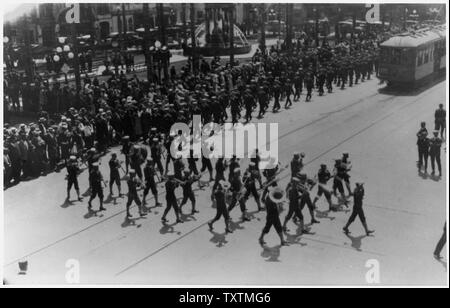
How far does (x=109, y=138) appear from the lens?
2048 centimetres

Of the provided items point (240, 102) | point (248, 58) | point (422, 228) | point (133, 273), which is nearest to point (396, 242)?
point (422, 228)

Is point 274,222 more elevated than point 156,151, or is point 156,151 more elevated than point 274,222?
point 156,151

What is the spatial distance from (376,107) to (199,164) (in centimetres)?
1107

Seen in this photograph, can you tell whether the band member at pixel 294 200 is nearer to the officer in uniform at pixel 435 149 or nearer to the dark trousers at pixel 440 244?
the dark trousers at pixel 440 244

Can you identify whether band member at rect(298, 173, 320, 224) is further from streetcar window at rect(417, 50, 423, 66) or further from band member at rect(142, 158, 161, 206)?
streetcar window at rect(417, 50, 423, 66)

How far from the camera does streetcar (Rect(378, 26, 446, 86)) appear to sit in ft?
93.6

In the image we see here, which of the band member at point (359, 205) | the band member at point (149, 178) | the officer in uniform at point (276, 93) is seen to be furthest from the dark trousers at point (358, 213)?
the officer in uniform at point (276, 93)

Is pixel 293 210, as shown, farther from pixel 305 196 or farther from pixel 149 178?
pixel 149 178

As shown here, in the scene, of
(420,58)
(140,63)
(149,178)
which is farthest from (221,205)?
(140,63)

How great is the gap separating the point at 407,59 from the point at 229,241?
1973 cm

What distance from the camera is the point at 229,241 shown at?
12.6 metres

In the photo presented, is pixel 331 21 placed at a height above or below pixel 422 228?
above

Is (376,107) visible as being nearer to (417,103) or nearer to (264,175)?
(417,103)

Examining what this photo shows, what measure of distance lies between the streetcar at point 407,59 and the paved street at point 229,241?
1161 cm
